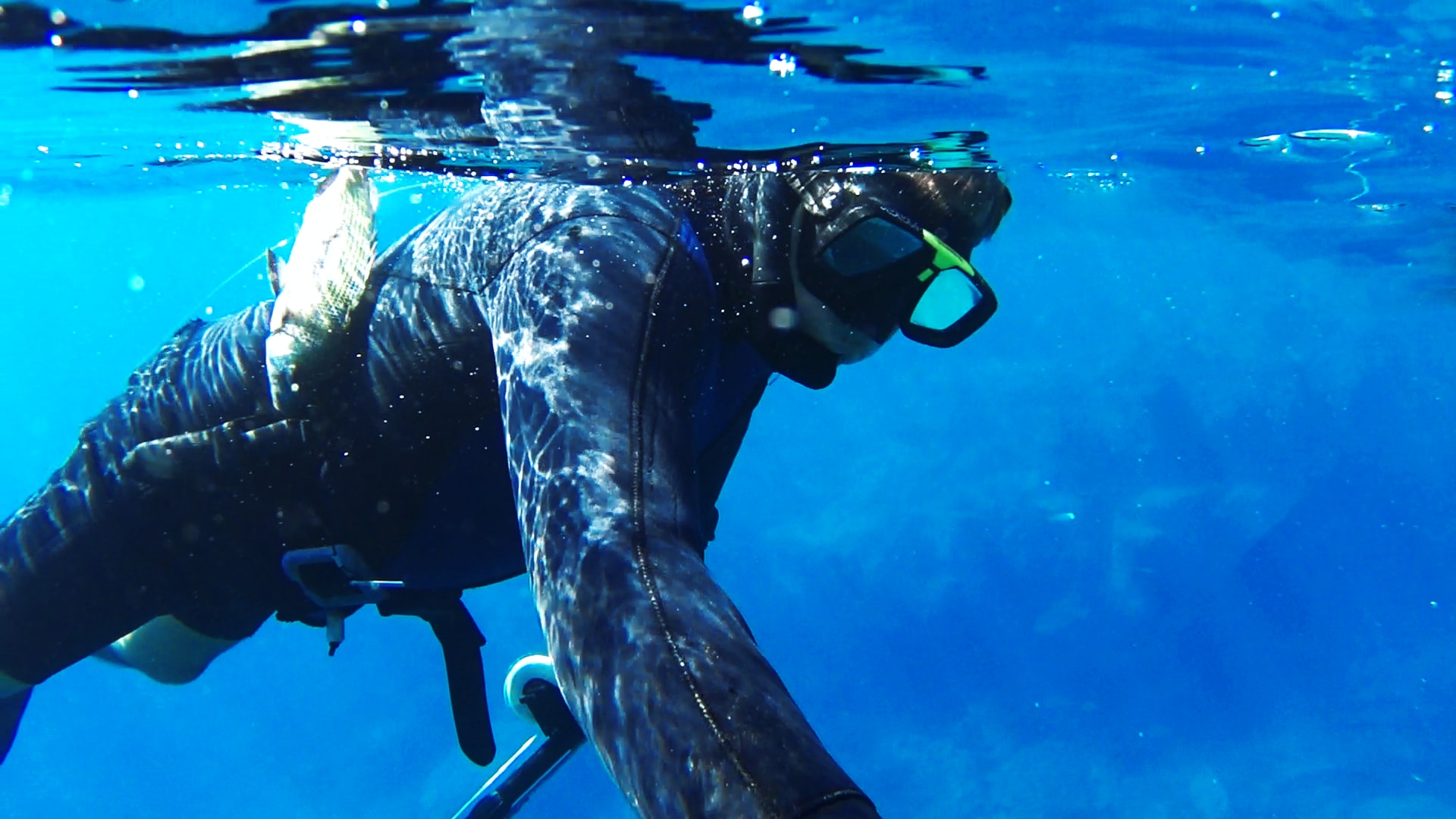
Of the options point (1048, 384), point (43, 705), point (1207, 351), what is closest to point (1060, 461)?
point (1048, 384)

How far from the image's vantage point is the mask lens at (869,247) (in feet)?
8.82

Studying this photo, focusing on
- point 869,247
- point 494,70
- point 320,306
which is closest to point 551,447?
point 869,247

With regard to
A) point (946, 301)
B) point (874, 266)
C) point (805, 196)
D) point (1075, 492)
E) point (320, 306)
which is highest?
point (320, 306)

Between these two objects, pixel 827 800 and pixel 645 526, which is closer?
pixel 827 800

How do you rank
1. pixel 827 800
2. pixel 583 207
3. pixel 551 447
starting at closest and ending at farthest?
pixel 827 800
pixel 551 447
pixel 583 207

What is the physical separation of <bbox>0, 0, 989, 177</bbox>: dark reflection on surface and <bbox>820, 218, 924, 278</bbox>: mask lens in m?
2.32

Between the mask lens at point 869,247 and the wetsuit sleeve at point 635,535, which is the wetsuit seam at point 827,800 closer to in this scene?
the wetsuit sleeve at point 635,535

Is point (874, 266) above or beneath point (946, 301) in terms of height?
above

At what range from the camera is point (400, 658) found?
3133 centimetres

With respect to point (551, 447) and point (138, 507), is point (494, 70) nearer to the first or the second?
point (138, 507)

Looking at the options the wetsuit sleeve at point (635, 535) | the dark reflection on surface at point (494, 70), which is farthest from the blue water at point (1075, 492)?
the wetsuit sleeve at point (635, 535)

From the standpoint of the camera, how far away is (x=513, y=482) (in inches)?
77.4

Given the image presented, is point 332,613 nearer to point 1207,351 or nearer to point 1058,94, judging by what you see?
point 1058,94

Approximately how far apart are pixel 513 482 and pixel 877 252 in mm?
1348
